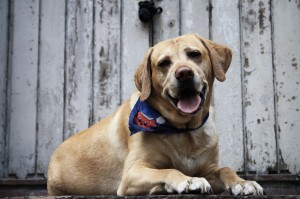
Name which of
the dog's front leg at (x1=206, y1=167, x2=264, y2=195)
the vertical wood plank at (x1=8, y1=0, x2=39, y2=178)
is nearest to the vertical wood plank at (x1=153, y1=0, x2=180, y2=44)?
the vertical wood plank at (x1=8, y1=0, x2=39, y2=178)

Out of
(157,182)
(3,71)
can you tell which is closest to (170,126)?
(157,182)

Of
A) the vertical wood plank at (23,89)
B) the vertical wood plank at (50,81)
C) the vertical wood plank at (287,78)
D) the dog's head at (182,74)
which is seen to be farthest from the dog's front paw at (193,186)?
the vertical wood plank at (23,89)

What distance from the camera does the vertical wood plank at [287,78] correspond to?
482 centimetres

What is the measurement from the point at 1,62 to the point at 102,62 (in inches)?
38.1

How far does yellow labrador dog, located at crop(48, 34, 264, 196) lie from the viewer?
3299mm

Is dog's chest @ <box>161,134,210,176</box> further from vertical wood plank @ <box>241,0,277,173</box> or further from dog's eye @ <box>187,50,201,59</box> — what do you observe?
vertical wood plank @ <box>241,0,277,173</box>

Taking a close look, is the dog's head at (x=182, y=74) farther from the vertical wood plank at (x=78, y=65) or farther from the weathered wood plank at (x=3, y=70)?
the weathered wood plank at (x=3, y=70)

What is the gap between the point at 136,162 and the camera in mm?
3465

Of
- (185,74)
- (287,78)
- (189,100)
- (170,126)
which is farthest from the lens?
(287,78)

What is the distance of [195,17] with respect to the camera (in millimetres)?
5094

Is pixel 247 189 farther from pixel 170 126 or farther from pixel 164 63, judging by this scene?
pixel 164 63

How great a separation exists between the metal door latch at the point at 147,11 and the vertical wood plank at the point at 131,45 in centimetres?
6

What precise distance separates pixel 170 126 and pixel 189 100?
243 millimetres

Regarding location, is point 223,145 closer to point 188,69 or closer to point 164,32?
point 164,32
